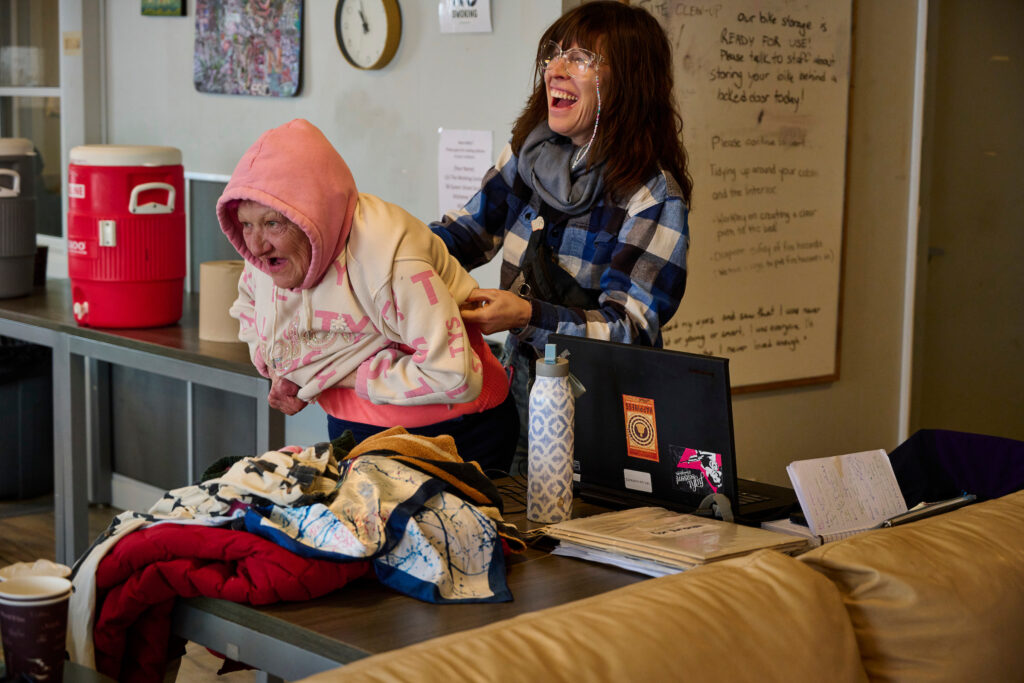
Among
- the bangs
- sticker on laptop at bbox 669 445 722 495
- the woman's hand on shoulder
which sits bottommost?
sticker on laptop at bbox 669 445 722 495

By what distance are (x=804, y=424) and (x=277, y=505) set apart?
267cm

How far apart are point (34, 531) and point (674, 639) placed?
342cm

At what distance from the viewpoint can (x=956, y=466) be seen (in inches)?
77.3

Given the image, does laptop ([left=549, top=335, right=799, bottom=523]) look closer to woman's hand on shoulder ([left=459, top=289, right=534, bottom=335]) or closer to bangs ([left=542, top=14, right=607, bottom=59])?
woman's hand on shoulder ([left=459, top=289, right=534, bottom=335])

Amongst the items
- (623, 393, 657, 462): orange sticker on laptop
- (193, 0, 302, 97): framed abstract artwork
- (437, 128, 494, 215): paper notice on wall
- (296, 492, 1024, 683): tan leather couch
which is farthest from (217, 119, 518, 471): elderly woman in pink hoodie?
(193, 0, 302, 97): framed abstract artwork

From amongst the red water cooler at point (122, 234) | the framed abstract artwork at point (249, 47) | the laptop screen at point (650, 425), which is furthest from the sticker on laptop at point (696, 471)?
the framed abstract artwork at point (249, 47)

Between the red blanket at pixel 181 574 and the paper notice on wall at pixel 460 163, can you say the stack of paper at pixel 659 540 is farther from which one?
the paper notice on wall at pixel 460 163

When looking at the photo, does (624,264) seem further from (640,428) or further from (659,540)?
(659,540)

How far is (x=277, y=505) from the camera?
150cm

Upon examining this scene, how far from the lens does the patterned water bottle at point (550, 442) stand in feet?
5.64

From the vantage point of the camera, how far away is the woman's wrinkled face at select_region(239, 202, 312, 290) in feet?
5.93

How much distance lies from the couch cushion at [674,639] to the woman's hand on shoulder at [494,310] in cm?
75

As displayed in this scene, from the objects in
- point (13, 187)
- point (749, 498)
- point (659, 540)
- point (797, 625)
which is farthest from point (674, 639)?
point (13, 187)

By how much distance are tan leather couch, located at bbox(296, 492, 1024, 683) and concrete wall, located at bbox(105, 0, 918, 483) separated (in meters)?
1.82
